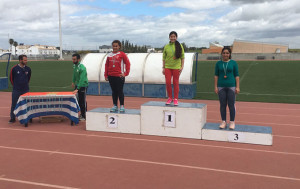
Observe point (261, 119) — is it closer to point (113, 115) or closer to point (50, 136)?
point (113, 115)

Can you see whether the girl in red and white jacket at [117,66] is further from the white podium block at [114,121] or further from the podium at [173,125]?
the podium at [173,125]

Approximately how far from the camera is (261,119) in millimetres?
8531

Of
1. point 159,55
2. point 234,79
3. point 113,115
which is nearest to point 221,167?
point 234,79

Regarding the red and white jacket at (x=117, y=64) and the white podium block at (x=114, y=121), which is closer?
the red and white jacket at (x=117, y=64)

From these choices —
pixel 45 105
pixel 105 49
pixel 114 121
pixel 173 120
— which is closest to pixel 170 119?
pixel 173 120

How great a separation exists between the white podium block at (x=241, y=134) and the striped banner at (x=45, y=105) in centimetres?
378

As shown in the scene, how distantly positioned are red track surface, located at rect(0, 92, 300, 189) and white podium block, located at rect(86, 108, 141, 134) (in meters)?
0.24

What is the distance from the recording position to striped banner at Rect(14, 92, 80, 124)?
7.59 meters

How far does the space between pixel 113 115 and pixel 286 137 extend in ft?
14.2

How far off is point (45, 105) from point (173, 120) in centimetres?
404

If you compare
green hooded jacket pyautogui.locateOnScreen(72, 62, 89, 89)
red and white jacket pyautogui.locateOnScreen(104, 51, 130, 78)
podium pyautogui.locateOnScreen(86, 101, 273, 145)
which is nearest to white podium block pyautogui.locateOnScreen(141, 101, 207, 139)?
podium pyautogui.locateOnScreen(86, 101, 273, 145)

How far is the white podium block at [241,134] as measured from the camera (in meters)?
6.04

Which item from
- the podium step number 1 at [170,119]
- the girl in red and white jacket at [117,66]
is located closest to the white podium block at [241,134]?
the podium step number 1 at [170,119]

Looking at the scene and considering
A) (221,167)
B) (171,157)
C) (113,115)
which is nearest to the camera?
(221,167)
